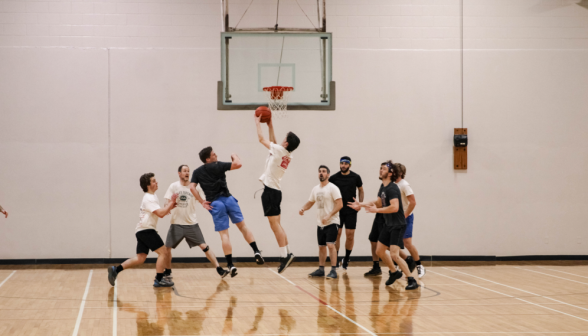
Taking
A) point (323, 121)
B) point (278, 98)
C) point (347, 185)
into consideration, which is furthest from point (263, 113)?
point (323, 121)

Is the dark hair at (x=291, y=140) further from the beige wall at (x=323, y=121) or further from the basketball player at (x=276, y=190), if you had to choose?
the beige wall at (x=323, y=121)

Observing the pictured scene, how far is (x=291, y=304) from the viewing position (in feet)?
20.3

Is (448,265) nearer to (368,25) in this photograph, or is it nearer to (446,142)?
(446,142)

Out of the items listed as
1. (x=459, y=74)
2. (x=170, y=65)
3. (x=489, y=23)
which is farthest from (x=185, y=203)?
(x=489, y=23)

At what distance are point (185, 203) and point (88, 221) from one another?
3.19 meters

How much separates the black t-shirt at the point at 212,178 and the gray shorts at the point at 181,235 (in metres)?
0.47

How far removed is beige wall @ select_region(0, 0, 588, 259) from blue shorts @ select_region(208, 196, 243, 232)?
2.51 m

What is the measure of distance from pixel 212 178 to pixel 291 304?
2.14m

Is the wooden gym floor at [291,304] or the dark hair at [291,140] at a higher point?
the dark hair at [291,140]

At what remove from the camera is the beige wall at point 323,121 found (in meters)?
9.79

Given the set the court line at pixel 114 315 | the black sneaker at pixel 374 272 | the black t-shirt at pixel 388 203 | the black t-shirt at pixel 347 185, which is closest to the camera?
the court line at pixel 114 315

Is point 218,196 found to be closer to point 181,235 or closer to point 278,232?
point 181,235

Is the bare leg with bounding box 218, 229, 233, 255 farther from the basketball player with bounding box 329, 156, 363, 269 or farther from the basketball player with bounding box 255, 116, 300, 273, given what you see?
the basketball player with bounding box 329, 156, 363, 269

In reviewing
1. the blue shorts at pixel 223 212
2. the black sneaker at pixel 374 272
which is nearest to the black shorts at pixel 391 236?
the black sneaker at pixel 374 272
